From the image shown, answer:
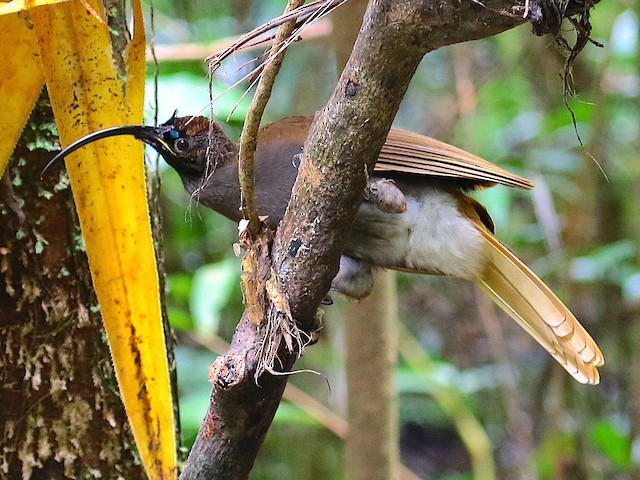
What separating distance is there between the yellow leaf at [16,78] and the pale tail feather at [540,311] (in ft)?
2.77

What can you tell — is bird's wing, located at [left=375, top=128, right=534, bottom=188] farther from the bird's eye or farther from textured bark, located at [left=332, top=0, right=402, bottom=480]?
textured bark, located at [left=332, top=0, right=402, bottom=480]

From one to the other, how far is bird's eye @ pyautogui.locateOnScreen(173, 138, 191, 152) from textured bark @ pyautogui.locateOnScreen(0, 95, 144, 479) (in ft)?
0.63

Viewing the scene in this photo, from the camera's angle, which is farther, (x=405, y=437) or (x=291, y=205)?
(x=405, y=437)

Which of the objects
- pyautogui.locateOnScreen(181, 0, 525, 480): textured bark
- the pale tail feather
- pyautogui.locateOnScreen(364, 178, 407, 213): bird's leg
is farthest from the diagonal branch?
the pale tail feather

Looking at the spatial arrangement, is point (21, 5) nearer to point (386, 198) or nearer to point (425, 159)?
point (386, 198)

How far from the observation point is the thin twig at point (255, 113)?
833 millimetres

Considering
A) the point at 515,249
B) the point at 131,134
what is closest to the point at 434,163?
the point at 131,134

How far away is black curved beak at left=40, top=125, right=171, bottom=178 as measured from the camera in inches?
39.2

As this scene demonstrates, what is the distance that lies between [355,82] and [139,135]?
429mm

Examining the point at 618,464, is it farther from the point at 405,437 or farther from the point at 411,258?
the point at 405,437

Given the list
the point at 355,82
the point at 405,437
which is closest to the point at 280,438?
the point at 405,437

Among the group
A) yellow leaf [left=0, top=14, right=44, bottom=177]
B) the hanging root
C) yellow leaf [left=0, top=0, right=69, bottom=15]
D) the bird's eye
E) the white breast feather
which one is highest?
the white breast feather

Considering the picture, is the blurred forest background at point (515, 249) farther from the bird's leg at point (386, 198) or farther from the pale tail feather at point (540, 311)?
Answer: the bird's leg at point (386, 198)

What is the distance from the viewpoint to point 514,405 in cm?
296
